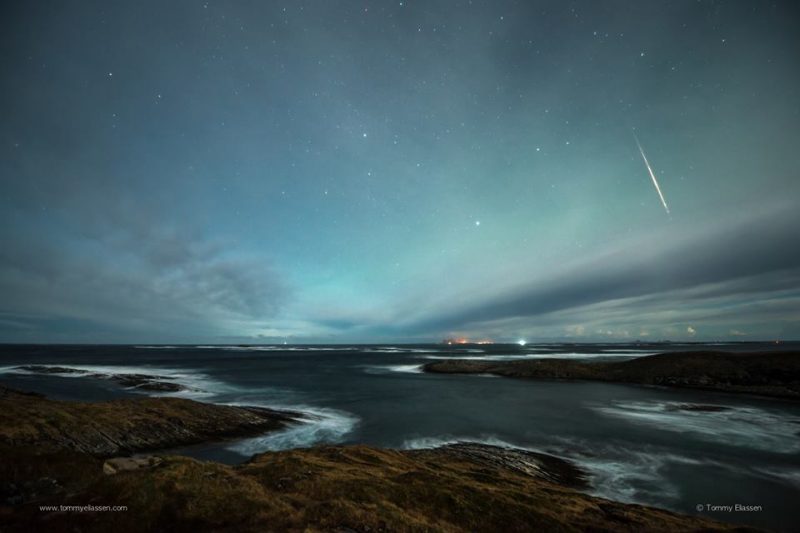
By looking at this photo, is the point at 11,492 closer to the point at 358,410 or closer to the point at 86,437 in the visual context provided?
the point at 86,437

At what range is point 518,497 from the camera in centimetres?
1423

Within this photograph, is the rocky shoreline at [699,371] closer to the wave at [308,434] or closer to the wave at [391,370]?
the wave at [391,370]

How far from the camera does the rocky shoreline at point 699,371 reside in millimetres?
54469

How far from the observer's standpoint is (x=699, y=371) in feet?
211

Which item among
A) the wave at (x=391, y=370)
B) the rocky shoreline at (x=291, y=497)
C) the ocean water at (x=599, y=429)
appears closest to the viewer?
the rocky shoreline at (x=291, y=497)

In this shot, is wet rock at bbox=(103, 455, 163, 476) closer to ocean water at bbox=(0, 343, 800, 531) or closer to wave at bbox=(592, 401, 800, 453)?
ocean water at bbox=(0, 343, 800, 531)

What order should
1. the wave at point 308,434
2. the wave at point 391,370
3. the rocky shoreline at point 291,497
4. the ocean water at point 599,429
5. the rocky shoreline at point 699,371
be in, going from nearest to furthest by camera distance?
1. the rocky shoreline at point 291,497
2. the ocean water at point 599,429
3. the wave at point 308,434
4. the rocky shoreline at point 699,371
5. the wave at point 391,370

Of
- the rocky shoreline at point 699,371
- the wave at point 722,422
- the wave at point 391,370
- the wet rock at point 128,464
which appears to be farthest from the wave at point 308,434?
the wave at point 391,370

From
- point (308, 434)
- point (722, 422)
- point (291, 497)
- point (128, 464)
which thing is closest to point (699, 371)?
point (722, 422)

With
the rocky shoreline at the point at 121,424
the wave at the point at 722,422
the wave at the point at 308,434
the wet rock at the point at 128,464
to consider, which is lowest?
the wave at the point at 722,422

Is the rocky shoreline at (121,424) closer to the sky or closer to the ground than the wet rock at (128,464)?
closer to the ground

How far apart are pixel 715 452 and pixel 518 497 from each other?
2564cm

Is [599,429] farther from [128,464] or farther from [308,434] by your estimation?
[128,464]

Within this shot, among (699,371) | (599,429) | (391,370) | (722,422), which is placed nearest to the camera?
(599,429)
